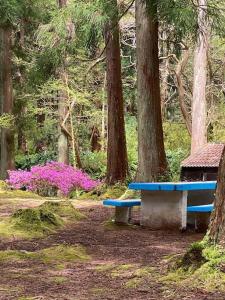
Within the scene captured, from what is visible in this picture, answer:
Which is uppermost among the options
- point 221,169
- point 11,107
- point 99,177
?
point 11,107

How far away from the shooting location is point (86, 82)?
20359mm

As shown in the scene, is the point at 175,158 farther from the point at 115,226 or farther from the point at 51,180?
the point at 115,226

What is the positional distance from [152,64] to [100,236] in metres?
4.21

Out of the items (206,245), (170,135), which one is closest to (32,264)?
(206,245)

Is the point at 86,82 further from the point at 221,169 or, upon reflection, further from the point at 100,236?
the point at 221,169

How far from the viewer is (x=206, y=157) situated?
14.5 meters

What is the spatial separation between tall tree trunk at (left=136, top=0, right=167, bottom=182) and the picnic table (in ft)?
7.64

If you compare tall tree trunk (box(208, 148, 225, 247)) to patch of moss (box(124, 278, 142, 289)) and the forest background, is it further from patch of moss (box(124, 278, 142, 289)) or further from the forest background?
the forest background

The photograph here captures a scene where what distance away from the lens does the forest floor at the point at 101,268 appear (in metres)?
3.74

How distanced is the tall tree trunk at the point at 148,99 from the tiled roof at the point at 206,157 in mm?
4314

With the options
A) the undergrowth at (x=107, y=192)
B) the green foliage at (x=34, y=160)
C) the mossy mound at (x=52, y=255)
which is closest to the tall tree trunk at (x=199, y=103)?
the undergrowth at (x=107, y=192)

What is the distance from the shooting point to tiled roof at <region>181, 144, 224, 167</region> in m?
14.2

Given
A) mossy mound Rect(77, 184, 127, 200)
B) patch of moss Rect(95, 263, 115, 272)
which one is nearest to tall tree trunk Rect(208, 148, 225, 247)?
patch of moss Rect(95, 263, 115, 272)

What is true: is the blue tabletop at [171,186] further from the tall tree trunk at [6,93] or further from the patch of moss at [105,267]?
the tall tree trunk at [6,93]
